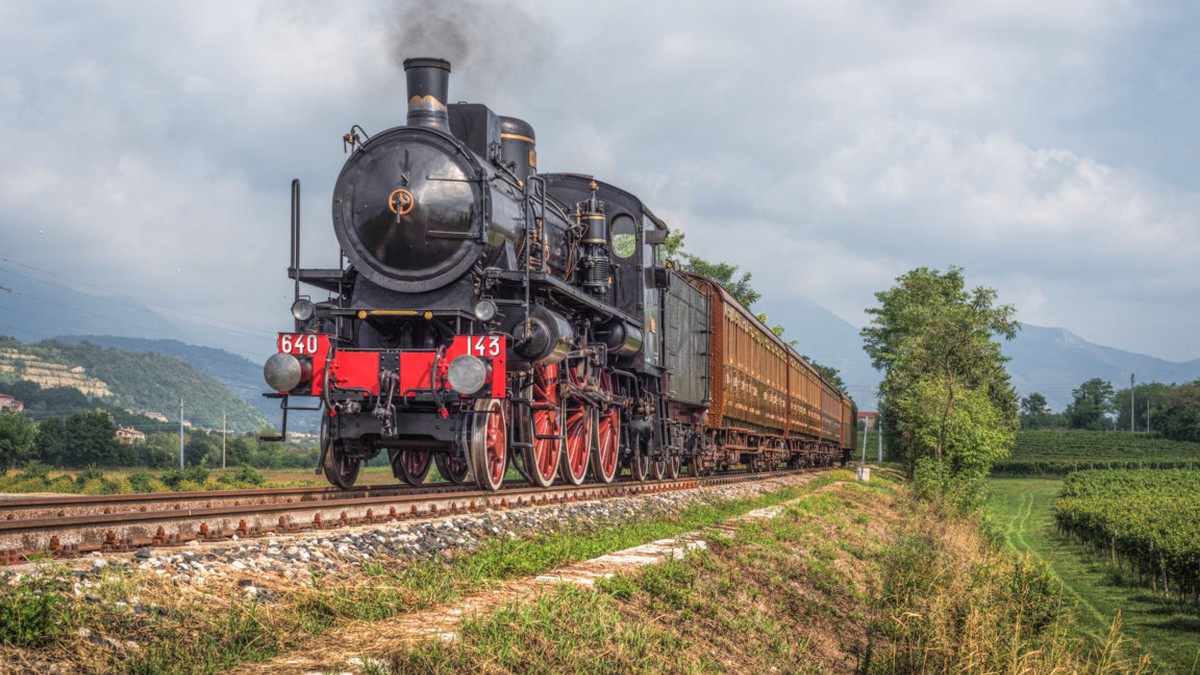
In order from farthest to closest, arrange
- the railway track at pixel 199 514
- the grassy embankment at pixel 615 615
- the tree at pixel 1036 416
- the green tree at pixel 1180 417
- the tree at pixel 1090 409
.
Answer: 1. the tree at pixel 1036 416
2. the tree at pixel 1090 409
3. the green tree at pixel 1180 417
4. the railway track at pixel 199 514
5. the grassy embankment at pixel 615 615

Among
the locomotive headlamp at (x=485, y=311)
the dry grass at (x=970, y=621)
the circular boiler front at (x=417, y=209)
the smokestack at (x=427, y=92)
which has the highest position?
the smokestack at (x=427, y=92)

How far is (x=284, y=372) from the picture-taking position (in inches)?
431

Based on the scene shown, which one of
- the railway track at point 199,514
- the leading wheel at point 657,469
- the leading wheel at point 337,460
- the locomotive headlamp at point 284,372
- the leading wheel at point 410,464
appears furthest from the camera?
the leading wheel at point 657,469

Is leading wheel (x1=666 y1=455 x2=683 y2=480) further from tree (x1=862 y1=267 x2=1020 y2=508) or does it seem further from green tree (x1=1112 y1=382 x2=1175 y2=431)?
green tree (x1=1112 y1=382 x2=1175 y2=431)

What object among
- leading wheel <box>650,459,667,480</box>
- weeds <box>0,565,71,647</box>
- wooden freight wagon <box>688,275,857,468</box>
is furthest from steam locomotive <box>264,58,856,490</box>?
weeds <box>0,565,71,647</box>

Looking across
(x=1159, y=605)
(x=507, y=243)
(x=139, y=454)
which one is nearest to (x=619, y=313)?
(x=507, y=243)

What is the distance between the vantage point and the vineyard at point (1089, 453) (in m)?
80.1

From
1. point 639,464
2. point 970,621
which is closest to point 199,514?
point 970,621

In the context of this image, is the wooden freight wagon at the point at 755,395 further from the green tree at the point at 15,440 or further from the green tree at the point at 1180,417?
the green tree at the point at 1180,417

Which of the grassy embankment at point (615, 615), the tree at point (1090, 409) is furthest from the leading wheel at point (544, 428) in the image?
the tree at point (1090, 409)

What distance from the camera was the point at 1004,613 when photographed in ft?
34.1

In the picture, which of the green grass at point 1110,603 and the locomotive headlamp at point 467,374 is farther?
the green grass at point 1110,603

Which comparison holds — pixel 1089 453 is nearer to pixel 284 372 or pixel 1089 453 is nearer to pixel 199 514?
pixel 284 372

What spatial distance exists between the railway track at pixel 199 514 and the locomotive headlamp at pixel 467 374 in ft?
3.63
